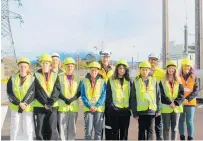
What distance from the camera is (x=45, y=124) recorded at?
6.28 m

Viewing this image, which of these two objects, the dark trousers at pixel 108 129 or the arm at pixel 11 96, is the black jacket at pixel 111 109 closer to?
the dark trousers at pixel 108 129

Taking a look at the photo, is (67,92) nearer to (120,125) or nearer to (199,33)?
(120,125)

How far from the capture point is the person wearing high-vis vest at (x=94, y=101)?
6188mm

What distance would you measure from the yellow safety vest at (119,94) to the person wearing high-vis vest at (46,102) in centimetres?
105

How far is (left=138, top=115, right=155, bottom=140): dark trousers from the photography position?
6059mm

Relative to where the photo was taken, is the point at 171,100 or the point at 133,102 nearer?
the point at 133,102

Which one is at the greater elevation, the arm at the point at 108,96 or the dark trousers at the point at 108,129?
the arm at the point at 108,96

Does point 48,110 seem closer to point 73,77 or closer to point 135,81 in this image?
point 73,77

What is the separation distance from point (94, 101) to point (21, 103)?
4.34 ft

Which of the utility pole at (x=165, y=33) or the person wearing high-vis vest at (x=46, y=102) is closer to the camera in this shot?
the person wearing high-vis vest at (x=46, y=102)

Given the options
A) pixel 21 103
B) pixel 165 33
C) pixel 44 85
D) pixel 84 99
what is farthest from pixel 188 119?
pixel 165 33

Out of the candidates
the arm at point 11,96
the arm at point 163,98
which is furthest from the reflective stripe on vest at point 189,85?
the arm at point 11,96

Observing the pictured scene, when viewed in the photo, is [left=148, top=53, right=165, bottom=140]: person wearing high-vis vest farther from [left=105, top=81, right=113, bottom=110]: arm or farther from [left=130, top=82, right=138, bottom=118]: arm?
[left=105, top=81, right=113, bottom=110]: arm

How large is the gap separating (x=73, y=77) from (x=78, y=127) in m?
3.32
